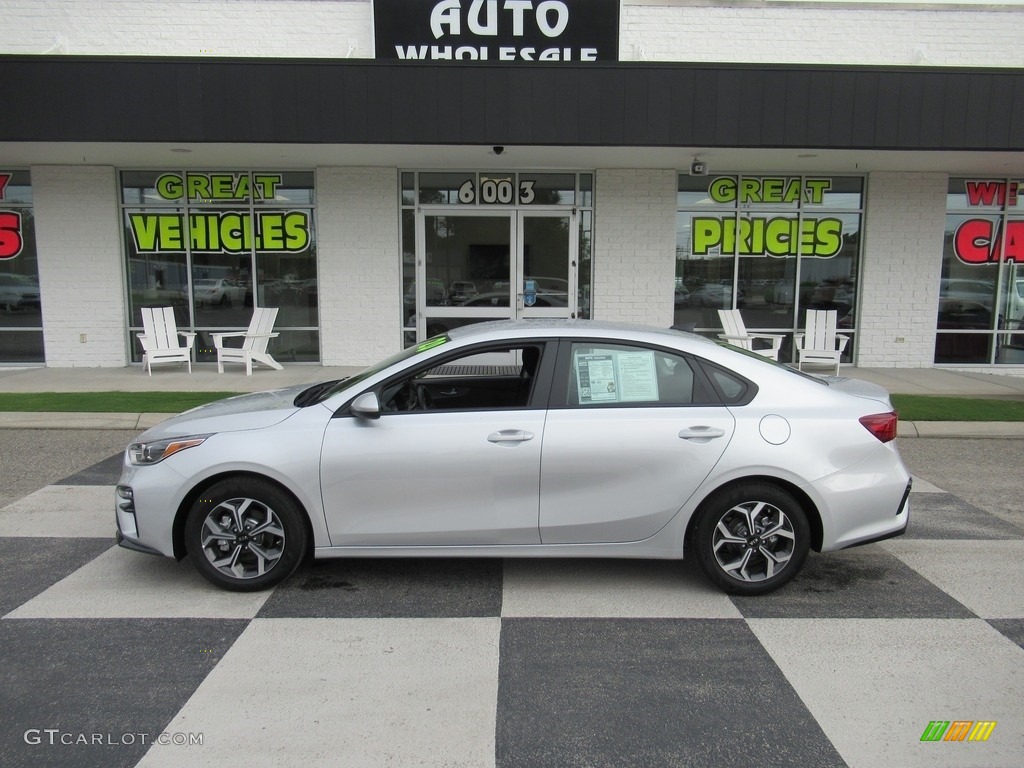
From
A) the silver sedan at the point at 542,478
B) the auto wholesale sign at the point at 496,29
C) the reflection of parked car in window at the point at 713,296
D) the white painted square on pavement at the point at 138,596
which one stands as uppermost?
the auto wholesale sign at the point at 496,29

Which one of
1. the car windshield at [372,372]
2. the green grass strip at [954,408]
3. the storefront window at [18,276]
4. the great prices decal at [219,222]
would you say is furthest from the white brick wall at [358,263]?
the car windshield at [372,372]

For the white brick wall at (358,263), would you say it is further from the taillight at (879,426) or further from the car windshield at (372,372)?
the taillight at (879,426)

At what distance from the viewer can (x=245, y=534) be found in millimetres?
4211

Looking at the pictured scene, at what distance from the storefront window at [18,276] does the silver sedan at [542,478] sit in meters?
10.9

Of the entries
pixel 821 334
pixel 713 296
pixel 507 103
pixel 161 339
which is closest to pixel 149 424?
pixel 161 339

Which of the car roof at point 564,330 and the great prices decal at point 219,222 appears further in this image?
the great prices decal at point 219,222

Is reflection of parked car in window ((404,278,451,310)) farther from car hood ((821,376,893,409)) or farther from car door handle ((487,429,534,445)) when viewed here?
car door handle ((487,429,534,445))

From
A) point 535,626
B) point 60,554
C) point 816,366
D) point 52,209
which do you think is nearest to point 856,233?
point 816,366

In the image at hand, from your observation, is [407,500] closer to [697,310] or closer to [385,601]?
[385,601]

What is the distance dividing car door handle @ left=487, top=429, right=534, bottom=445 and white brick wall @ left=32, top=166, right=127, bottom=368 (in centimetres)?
1129

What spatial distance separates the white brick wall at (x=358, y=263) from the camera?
12.8 meters

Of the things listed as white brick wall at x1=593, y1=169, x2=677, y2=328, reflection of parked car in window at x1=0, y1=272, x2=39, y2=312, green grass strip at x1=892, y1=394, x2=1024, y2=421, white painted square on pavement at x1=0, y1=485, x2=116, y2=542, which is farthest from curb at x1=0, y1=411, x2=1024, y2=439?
reflection of parked car in window at x1=0, y1=272, x2=39, y2=312

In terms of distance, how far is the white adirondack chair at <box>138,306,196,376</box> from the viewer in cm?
1223

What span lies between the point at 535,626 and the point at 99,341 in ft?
39.3
